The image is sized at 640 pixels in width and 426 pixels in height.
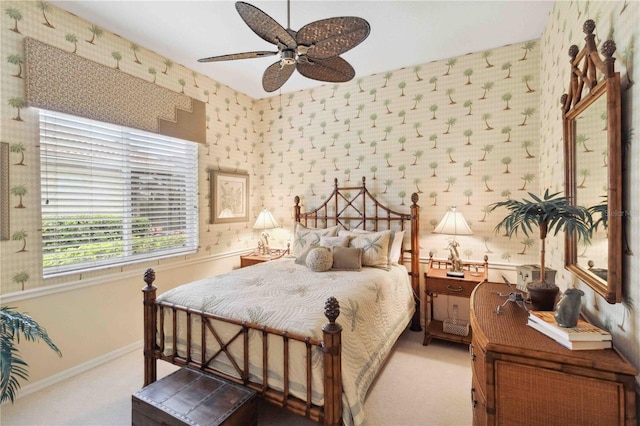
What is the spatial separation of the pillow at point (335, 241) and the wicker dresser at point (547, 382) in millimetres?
1860

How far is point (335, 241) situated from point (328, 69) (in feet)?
5.61

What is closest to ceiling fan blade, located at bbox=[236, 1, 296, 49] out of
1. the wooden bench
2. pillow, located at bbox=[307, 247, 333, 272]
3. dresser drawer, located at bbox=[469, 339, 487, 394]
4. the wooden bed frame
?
the wooden bed frame

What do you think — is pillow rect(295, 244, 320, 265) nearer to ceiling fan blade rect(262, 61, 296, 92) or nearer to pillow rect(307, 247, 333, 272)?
pillow rect(307, 247, 333, 272)

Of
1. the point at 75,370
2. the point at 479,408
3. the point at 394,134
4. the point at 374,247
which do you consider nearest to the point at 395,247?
the point at 374,247

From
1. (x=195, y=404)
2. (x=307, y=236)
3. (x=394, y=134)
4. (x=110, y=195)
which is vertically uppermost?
(x=394, y=134)

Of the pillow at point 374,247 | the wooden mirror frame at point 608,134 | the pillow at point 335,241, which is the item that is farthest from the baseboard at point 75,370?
the wooden mirror frame at point 608,134

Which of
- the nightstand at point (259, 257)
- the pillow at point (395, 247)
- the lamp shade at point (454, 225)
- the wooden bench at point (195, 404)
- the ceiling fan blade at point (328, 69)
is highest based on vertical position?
the ceiling fan blade at point (328, 69)

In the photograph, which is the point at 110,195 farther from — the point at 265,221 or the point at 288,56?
the point at 288,56

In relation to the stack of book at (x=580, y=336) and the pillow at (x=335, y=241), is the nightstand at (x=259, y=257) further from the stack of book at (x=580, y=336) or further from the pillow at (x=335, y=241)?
the stack of book at (x=580, y=336)

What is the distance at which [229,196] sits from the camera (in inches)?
160

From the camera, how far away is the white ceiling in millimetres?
2402

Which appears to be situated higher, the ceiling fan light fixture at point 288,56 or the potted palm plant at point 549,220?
the ceiling fan light fixture at point 288,56

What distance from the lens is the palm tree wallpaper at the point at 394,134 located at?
83.7 inches

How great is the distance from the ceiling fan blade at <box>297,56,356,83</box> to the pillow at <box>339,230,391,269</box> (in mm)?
1596
